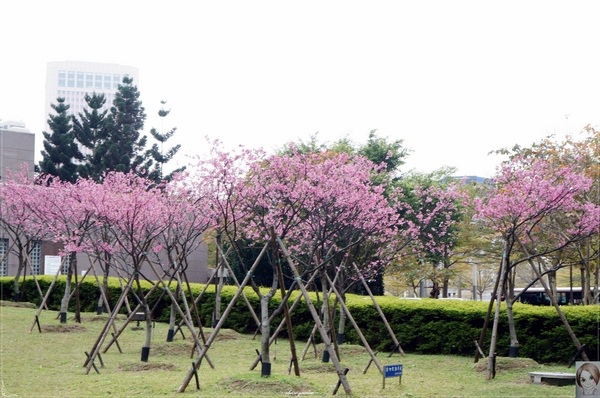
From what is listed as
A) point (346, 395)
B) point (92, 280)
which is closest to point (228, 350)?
point (346, 395)

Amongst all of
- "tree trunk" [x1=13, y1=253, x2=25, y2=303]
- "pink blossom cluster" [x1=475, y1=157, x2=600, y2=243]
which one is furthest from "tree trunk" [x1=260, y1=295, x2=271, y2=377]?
"tree trunk" [x1=13, y1=253, x2=25, y2=303]

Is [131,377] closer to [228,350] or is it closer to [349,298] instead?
[228,350]

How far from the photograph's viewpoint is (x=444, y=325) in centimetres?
1440

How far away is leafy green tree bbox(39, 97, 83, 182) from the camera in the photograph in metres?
37.1

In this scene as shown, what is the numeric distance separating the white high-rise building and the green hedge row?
530ft

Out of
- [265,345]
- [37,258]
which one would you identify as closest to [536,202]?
[265,345]

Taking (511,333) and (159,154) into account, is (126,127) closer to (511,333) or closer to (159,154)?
(159,154)

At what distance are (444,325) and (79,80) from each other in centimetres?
17263

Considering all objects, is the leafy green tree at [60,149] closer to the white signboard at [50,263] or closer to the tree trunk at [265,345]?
the white signboard at [50,263]

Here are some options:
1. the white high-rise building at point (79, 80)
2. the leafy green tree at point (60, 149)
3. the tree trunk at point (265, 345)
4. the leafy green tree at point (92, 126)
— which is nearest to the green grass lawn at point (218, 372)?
the tree trunk at point (265, 345)

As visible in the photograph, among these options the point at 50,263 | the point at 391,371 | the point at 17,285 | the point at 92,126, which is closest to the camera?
the point at 391,371

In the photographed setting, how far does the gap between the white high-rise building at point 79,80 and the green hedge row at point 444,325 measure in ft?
530

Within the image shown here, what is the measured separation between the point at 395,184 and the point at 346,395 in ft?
58.3

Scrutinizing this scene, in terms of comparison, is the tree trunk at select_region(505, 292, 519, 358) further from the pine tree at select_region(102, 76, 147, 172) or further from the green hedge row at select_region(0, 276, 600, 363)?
the pine tree at select_region(102, 76, 147, 172)
